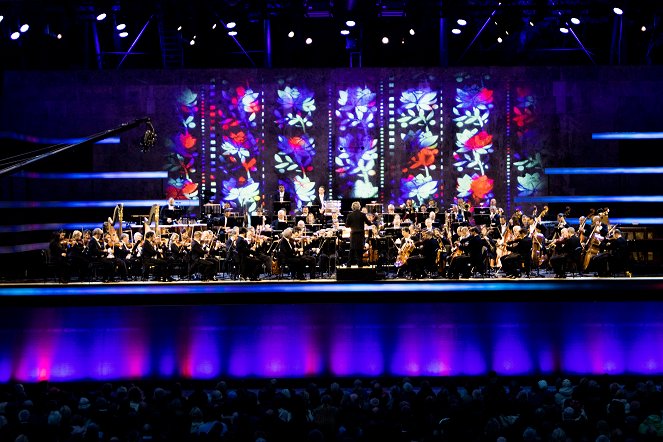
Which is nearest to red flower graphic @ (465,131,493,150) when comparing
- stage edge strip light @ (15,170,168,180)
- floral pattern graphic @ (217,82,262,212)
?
floral pattern graphic @ (217,82,262,212)

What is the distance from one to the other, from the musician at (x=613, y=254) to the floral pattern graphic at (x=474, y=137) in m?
5.39

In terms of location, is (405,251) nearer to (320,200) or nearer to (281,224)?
(281,224)

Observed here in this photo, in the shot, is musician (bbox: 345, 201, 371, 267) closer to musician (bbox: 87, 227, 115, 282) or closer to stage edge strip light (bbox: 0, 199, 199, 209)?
musician (bbox: 87, 227, 115, 282)

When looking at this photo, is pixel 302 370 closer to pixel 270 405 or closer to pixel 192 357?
pixel 192 357

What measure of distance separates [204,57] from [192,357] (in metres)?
9.78

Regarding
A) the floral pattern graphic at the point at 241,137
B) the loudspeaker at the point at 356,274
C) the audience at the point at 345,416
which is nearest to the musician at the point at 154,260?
the loudspeaker at the point at 356,274

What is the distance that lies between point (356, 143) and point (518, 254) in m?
6.51

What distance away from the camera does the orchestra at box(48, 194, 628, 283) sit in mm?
11781

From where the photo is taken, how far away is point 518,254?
38.7 ft

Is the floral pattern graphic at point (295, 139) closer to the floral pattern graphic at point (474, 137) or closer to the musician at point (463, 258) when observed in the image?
the floral pattern graphic at point (474, 137)

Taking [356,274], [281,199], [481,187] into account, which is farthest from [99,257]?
[481,187]

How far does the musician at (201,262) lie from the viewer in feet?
38.7

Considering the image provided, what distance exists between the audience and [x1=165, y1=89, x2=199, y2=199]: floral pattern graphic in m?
10.2

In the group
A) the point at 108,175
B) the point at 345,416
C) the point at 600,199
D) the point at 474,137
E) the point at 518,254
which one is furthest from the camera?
the point at 474,137
